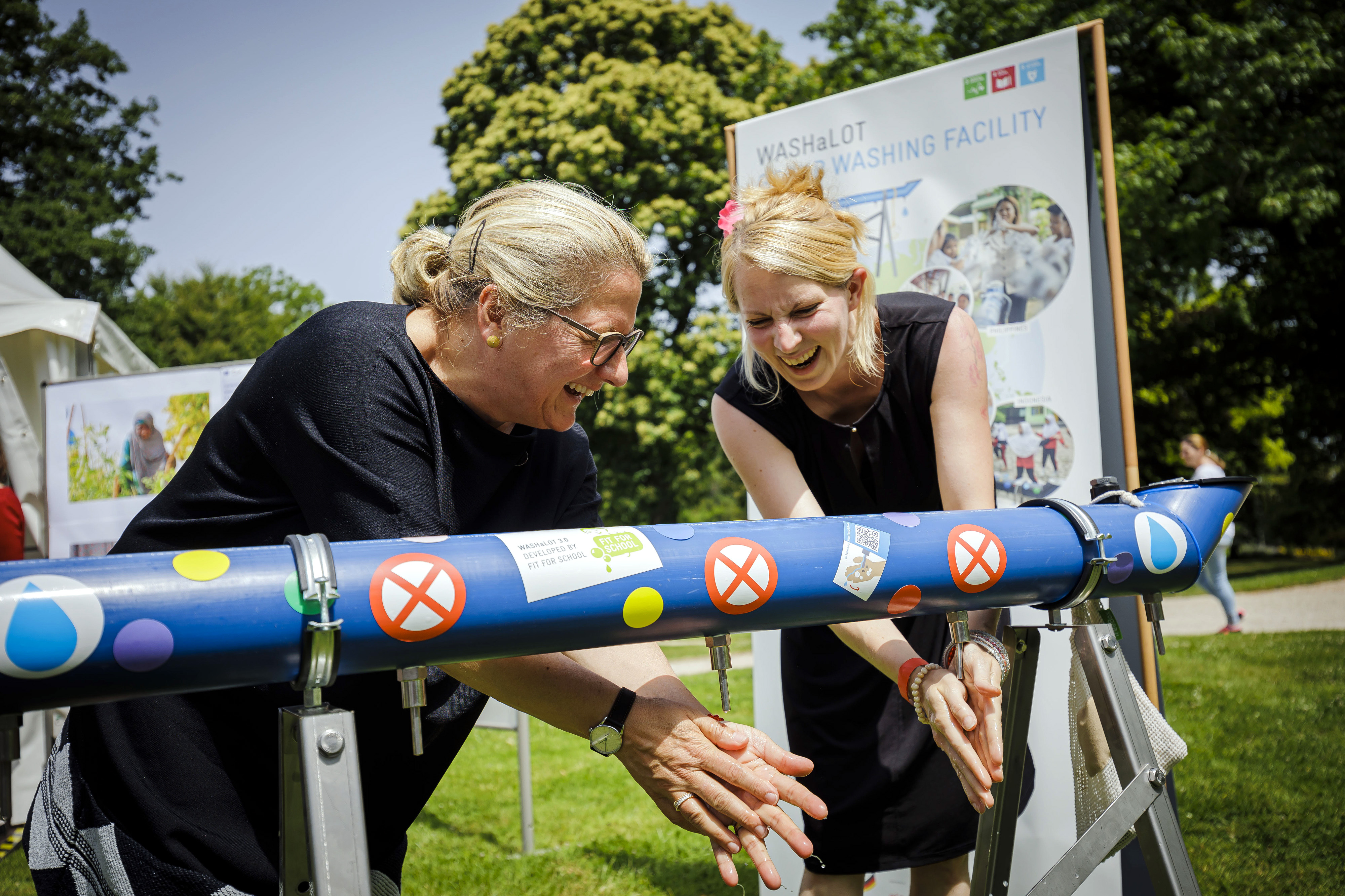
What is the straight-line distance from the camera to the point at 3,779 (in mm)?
1867

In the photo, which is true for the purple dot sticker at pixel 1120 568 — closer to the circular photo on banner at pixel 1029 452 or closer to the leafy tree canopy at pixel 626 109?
the circular photo on banner at pixel 1029 452

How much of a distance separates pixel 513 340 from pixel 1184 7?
51.4 ft

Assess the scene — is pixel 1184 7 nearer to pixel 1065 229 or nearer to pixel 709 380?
pixel 709 380

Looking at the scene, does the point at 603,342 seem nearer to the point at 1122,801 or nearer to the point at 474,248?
the point at 474,248

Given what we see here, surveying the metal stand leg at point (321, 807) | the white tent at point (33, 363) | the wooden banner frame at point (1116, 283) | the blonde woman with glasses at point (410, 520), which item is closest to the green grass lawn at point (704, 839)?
the wooden banner frame at point (1116, 283)

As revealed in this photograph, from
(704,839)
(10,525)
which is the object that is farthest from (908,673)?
(10,525)

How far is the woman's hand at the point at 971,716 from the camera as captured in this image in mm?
1361

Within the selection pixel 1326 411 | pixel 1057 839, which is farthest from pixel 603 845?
pixel 1326 411

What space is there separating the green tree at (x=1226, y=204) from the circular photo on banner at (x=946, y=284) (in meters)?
9.23

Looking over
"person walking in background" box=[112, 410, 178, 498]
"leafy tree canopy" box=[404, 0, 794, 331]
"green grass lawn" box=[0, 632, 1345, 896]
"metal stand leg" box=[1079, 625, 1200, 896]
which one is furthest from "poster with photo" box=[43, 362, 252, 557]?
Answer: "leafy tree canopy" box=[404, 0, 794, 331]

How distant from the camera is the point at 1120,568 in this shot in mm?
1312

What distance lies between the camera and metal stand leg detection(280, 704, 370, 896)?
868 mm

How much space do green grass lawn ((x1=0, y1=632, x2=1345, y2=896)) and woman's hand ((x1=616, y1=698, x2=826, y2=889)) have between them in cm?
177

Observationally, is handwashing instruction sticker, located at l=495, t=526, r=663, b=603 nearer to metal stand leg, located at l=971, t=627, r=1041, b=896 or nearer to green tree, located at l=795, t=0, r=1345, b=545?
metal stand leg, located at l=971, t=627, r=1041, b=896
